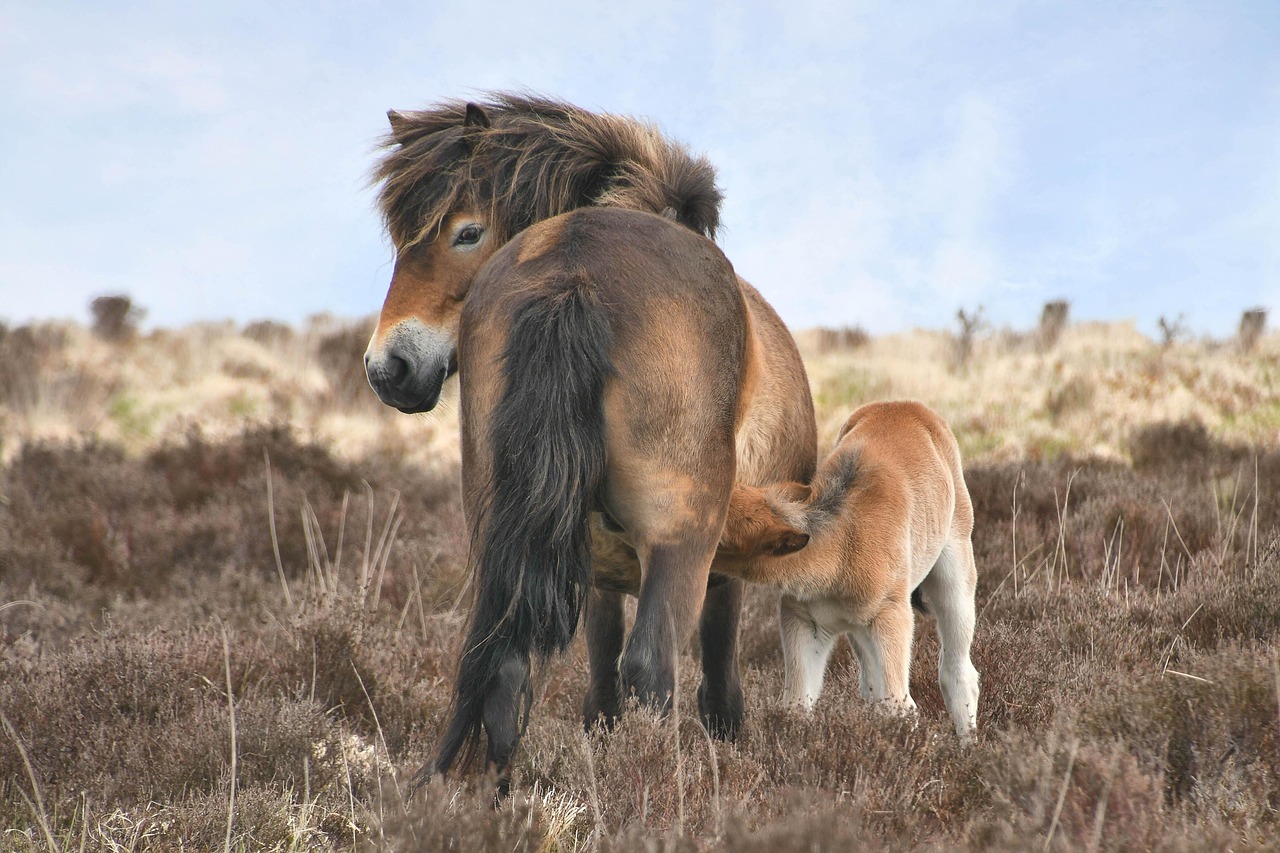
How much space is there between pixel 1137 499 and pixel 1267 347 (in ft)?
38.1

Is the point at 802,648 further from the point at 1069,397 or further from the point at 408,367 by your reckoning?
the point at 1069,397

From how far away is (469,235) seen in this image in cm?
337

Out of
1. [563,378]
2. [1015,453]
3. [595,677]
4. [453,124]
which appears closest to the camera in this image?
[563,378]

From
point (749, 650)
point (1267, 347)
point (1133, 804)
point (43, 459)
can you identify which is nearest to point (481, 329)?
point (1133, 804)

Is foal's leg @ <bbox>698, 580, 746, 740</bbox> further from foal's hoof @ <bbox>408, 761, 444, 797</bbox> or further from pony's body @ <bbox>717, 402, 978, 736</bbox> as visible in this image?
foal's hoof @ <bbox>408, 761, 444, 797</bbox>

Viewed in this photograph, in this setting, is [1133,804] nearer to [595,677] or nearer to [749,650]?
[595,677]

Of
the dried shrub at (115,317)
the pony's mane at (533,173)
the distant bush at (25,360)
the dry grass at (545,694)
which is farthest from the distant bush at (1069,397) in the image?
the dried shrub at (115,317)

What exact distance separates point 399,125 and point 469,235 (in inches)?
24.4

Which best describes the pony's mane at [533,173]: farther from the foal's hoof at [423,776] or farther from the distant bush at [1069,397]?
the distant bush at [1069,397]

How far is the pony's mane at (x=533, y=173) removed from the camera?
11.0ft

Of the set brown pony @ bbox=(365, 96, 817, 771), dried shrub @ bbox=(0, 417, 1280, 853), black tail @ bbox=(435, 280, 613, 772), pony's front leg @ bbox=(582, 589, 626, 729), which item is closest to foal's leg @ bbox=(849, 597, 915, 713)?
dried shrub @ bbox=(0, 417, 1280, 853)

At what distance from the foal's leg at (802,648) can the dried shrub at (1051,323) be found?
54.0 ft

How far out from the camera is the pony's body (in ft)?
9.45

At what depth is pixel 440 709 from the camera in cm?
419
